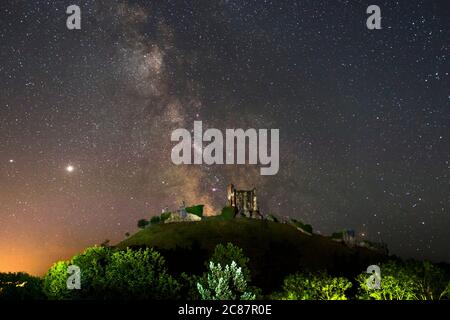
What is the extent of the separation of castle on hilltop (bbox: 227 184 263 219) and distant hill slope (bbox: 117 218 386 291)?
27.0ft

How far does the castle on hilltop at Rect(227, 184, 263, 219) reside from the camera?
184 meters

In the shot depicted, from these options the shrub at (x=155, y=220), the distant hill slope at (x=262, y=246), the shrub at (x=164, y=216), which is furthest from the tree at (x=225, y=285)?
the shrub at (x=155, y=220)

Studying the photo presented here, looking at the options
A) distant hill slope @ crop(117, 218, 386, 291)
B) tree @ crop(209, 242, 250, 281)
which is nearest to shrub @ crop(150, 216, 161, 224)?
distant hill slope @ crop(117, 218, 386, 291)

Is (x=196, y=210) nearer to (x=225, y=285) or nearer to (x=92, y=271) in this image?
(x=92, y=271)

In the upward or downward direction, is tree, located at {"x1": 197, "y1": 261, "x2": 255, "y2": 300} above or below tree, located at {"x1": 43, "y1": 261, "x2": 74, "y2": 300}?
above

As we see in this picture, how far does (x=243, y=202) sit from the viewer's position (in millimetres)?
189875

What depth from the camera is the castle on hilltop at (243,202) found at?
Answer: 184m

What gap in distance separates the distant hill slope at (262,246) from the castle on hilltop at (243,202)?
27.0ft

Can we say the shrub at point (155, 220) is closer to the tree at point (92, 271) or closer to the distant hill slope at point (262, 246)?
the distant hill slope at point (262, 246)

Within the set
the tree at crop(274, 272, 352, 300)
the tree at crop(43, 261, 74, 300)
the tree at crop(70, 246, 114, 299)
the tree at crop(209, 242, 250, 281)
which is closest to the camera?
the tree at crop(274, 272, 352, 300)

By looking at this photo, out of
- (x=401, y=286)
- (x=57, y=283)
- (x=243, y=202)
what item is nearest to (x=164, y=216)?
(x=243, y=202)

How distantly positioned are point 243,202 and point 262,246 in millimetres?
41205

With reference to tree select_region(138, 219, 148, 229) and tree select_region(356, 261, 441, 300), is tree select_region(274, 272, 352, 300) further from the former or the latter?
tree select_region(138, 219, 148, 229)
